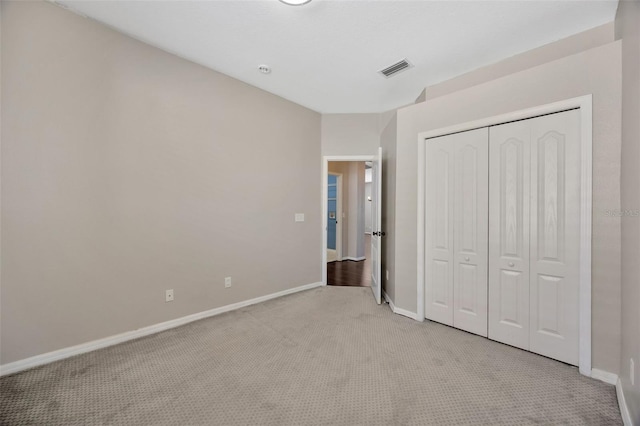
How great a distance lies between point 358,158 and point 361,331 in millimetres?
2639

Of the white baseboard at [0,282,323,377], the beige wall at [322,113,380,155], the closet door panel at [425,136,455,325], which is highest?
the beige wall at [322,113,380,155]

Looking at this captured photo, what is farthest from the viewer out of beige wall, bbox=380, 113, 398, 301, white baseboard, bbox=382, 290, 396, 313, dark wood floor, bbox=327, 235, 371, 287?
dark wood floor, bbox=327, 235, 371, 287

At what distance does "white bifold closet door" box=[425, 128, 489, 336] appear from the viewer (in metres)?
2.61

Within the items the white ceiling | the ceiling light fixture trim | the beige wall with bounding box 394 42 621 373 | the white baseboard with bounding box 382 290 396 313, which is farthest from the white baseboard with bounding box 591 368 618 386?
the ceiling light fixture trim

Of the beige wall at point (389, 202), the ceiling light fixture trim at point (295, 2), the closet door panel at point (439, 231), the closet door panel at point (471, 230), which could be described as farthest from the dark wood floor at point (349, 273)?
the ceiling light fixture trim at point (295, 2)

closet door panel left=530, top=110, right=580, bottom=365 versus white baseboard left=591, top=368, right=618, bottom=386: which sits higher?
closet door panel left=530, top=110, right=580, bottom=365

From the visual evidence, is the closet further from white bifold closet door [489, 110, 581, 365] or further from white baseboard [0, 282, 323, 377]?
white baseboard [0, 282, 323, 377]

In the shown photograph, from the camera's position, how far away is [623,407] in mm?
1604

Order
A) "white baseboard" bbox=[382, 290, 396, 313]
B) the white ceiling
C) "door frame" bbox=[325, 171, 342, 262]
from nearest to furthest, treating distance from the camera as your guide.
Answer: the white ceiling
"white baseboard" bbox=[382, 290, 396, 313]
"door frame" bbox=[325, 171, 342, 262]

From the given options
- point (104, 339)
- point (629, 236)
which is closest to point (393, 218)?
point (629, 236)

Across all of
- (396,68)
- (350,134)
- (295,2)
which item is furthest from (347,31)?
(350,134)

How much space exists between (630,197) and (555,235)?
1.96ft

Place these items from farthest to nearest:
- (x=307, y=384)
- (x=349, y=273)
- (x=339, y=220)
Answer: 1. (x=339, y=220)
2. (x=349, y=273)
3. (x=307, y=384)

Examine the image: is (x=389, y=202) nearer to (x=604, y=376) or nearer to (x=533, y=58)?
(x=533, y=58)
